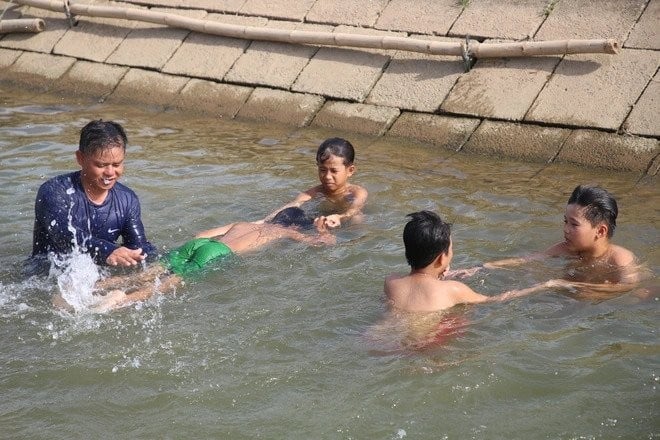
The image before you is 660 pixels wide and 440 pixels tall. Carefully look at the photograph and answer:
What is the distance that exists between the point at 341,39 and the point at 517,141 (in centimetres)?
222

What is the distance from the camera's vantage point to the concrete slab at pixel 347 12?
9570mm

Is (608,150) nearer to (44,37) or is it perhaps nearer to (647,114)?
(647,114)

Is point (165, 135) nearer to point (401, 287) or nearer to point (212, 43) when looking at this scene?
point (212, 43)

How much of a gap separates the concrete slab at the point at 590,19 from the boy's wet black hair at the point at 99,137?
4527 millimetres

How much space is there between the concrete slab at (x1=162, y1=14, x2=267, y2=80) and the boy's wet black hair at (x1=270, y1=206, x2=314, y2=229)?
11.7 ft

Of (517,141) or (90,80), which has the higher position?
(90,80)

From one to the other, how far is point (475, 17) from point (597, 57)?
1377 millimetres

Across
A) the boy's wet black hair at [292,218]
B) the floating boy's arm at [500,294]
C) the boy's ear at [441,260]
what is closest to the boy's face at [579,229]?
the floating boy's arm at [500,294]

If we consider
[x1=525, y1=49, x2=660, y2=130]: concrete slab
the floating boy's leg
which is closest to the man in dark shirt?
the floating boy's leg

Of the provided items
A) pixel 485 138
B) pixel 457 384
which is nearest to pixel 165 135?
pixel 485 138

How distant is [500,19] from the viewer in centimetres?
884

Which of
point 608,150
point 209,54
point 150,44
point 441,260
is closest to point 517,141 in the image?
point 608,150

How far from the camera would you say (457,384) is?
447 centimetres

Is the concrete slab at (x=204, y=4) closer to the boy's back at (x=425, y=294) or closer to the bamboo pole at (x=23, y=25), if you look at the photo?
Answer: the bamboo pole at (x=23, y=25)
